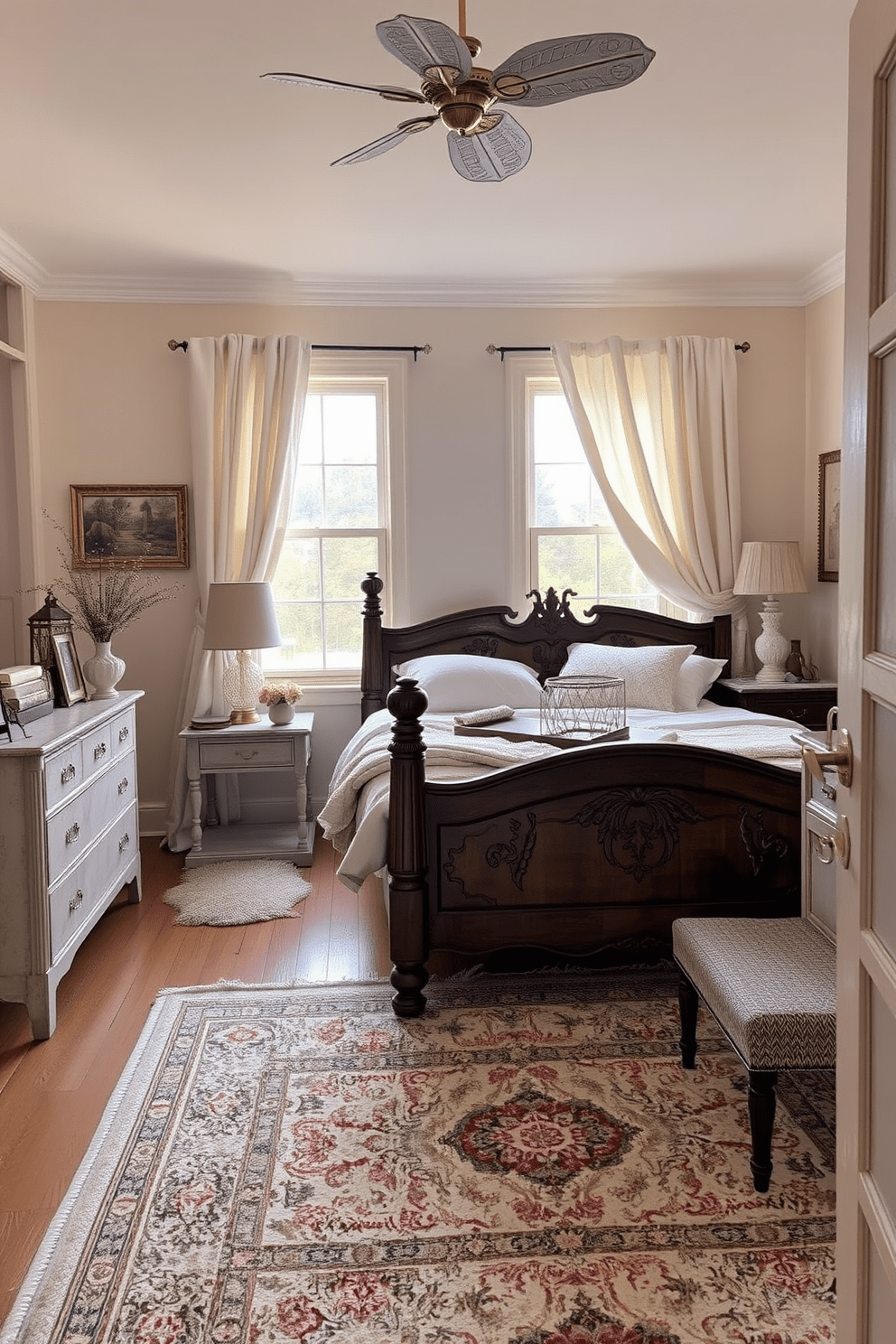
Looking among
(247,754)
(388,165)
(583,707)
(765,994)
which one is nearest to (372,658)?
(247,754)

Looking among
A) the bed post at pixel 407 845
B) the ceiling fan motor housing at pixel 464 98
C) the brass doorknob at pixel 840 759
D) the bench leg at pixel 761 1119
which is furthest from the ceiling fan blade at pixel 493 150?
the bench leg at pixel 761 1119

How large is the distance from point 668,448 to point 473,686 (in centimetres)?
169

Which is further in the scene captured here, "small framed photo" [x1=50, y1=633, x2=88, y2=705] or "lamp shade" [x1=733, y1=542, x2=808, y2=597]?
"lamp shade" [x1=733, y1=542, x2=808, y2=597]

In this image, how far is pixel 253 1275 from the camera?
1928 millimetres

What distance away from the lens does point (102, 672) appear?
398 cm

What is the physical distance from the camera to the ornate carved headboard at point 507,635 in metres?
5.11

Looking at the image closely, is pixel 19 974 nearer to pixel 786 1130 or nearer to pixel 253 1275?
pixel 253 1275

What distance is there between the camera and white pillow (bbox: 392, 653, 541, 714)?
459cm

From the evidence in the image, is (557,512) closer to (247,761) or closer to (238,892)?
(247,761)

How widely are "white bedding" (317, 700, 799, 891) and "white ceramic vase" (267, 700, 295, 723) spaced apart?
63 cm

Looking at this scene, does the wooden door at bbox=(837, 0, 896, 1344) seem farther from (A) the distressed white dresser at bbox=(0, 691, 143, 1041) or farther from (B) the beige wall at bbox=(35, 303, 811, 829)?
(B) the beige wall at bbox=(35, 303, 811, 829)

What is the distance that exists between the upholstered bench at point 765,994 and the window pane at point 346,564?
3148mm

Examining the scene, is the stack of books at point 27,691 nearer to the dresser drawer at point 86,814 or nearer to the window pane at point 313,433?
the dresser drawer at point 86,814

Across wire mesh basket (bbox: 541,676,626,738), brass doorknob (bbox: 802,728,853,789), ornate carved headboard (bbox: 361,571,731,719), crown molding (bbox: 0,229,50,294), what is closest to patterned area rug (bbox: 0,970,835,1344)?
wire mesh basket (bbox: 541,676,626,738)
